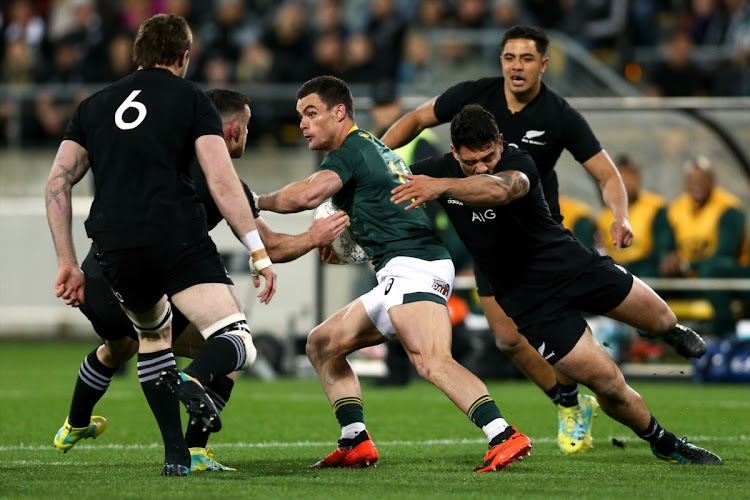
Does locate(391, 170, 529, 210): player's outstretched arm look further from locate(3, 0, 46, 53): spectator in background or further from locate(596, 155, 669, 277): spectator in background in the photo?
locate(3, 0, 46, 53): spectator in background

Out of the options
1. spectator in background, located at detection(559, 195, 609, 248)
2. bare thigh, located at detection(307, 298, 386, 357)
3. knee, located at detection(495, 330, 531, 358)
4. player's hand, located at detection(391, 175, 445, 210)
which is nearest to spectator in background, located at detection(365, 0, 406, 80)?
spectator in background, located at detection(559, 195, 609, 248)

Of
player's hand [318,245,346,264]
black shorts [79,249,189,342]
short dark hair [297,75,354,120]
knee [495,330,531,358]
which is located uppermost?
short dark hair [297,75,354,120]

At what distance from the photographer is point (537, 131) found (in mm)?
7805

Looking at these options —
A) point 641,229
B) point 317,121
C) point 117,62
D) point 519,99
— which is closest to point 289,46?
point 117,62

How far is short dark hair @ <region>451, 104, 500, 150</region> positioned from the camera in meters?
6.57

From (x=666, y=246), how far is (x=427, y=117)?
606cm

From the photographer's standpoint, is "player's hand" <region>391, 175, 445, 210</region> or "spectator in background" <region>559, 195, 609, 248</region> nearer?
"player's hand" <region>391, 175, 445, 210</region>

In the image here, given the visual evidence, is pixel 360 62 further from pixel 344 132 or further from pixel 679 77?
pixel 344 132

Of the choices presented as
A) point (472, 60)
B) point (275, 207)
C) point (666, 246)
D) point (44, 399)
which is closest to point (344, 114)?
point (275, 207)

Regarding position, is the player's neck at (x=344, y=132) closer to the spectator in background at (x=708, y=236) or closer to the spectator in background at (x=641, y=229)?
the spectator in background at (x=641, y=229)

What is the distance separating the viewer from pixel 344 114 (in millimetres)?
6812

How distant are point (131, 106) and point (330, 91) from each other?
118 centimetres

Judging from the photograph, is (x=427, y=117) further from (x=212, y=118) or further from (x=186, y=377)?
(x=186, y=377)

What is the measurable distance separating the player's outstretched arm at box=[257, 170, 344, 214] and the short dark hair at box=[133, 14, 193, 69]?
872 mm
